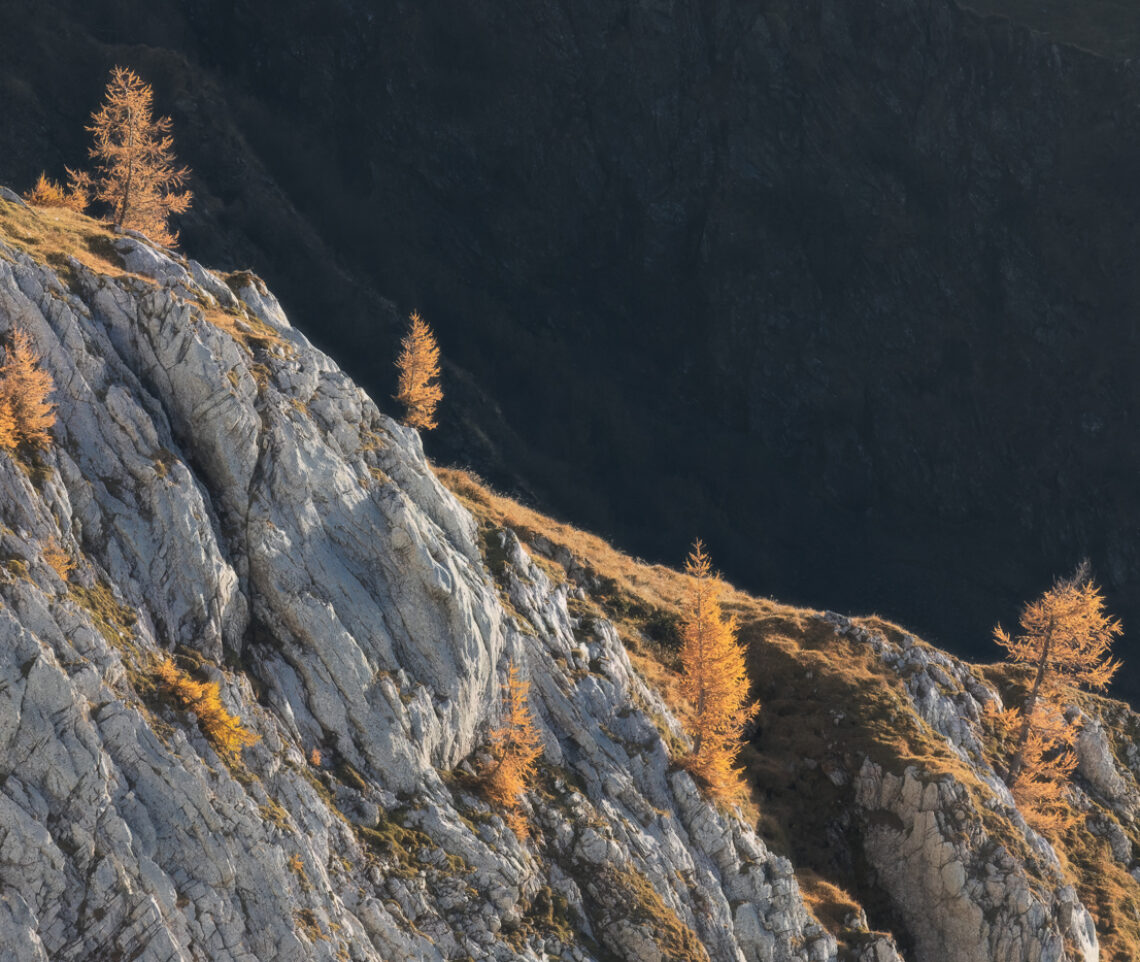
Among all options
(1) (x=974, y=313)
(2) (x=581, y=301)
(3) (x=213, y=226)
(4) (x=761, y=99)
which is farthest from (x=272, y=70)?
(1) (x=974, y=313)

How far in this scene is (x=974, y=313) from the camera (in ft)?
427

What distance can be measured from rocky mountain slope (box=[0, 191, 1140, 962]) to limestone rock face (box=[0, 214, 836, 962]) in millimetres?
91

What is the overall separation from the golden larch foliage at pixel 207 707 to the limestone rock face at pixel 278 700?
0.31 m

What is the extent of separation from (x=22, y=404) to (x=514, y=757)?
740 inches

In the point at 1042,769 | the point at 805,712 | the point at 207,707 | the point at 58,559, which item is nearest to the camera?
the point at 58,559

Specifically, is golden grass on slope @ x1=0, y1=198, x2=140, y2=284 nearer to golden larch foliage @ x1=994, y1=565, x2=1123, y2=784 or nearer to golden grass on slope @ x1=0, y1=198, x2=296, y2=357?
golden grass on slope @ x1=0, y1=198, x2=296, y2=357

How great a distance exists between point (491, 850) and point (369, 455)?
14.6 m

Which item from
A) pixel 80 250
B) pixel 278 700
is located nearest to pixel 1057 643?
pixel 278 700

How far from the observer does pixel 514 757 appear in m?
40.3

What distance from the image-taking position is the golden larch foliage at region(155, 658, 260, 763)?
31.3 meters

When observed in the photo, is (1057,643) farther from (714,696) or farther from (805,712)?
(714,696)

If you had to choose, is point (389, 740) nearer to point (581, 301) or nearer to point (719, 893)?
point (719, 893)

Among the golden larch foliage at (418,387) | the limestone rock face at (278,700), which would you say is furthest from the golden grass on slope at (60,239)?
the golden larch foliage at (418,387)

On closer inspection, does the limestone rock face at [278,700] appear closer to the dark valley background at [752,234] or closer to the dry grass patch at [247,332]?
the dry grass patch at [247,332]
